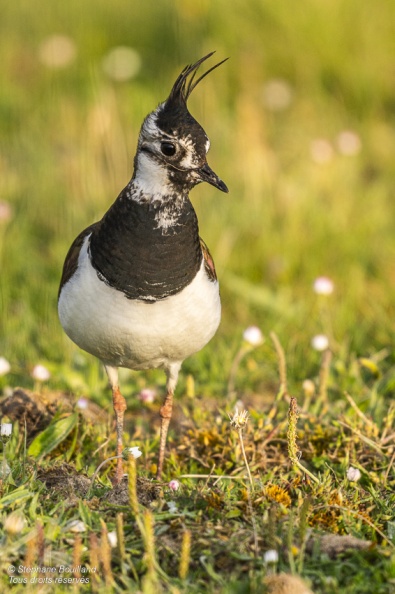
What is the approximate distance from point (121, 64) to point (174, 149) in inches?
216

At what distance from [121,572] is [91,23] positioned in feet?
25.5

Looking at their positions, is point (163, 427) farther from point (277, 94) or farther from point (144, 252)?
point (277, 94)

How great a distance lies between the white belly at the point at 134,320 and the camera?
407 centimetres

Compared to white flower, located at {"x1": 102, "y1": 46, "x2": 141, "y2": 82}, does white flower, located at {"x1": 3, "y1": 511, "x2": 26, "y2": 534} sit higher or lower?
lower

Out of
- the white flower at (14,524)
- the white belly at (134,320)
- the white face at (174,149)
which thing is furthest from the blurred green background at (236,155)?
the white flower at (14,524)

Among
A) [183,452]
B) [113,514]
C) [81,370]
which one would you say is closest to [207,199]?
[81,370]

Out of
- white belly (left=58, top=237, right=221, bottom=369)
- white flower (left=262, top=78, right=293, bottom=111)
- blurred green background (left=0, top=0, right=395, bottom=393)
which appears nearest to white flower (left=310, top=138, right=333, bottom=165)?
blurred green background (left=0, top=0, right=395, bottom=393)

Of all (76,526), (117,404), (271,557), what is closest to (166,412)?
(117,404)

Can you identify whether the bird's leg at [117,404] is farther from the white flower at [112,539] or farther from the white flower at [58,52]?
the white flower at [58,52]

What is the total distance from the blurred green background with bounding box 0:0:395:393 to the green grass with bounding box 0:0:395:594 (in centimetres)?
2

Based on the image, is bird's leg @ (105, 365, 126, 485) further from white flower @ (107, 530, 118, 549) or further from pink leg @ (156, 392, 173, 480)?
white flower @ (107, 530, 118, 549)

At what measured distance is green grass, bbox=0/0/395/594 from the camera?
348 centimetres

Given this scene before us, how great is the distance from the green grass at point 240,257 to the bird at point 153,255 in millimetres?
621

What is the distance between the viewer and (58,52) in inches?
369
